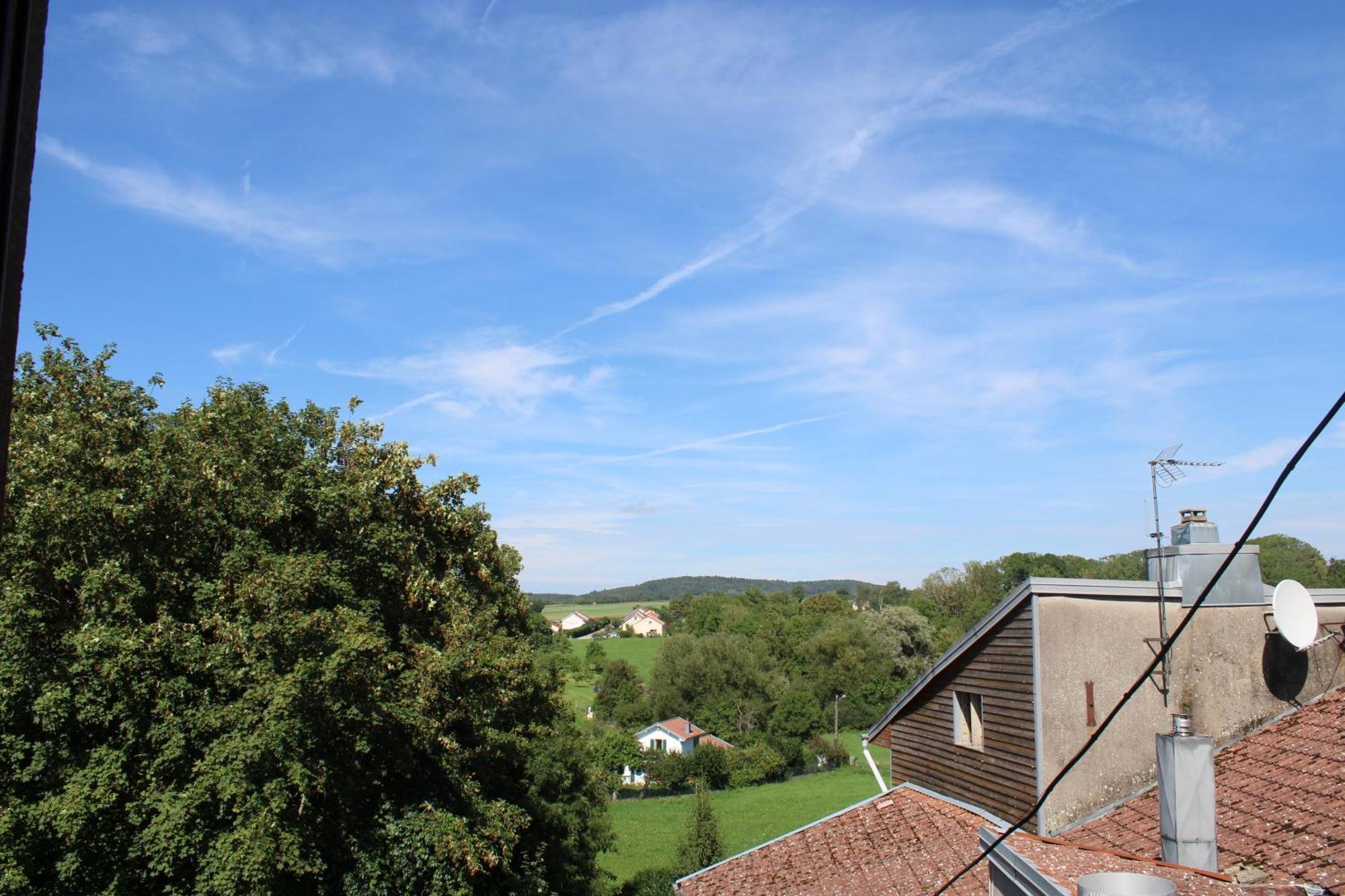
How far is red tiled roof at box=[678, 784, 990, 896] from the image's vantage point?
42.7ft

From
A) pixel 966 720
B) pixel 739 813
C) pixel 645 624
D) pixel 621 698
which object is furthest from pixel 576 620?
pixel 966 720

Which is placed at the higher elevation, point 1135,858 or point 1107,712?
point 1107,712

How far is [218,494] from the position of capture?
1600 cm

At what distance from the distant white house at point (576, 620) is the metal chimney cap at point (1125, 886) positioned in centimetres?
16004

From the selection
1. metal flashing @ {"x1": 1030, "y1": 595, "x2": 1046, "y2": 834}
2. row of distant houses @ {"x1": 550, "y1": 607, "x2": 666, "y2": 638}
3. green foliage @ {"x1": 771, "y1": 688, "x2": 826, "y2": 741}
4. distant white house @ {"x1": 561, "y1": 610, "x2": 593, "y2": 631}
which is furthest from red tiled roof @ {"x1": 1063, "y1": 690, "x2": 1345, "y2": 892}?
distant white house @ {"x1": 561, "y1": 610, "x2": 593, "y2": 631}

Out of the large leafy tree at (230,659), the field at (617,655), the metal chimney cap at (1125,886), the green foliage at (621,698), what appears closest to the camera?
the metal chimney cap at (1125,886)

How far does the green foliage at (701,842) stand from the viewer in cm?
3344

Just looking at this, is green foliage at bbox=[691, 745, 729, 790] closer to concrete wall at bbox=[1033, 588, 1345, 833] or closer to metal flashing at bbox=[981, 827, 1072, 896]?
concrete wall at bbox=[1033, 588, 1345, 833]

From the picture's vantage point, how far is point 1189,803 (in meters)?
9.20

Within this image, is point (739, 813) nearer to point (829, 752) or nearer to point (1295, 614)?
point (829, 752)

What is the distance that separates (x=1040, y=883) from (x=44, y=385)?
1692cm

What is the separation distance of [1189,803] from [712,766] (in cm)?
5687

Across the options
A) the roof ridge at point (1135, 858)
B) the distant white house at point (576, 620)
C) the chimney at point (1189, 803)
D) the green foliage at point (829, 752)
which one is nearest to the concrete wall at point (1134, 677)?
the roof ridge at point (1135, 858)

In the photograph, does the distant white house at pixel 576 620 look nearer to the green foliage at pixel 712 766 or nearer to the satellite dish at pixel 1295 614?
the green foliage at pixel 712 766
